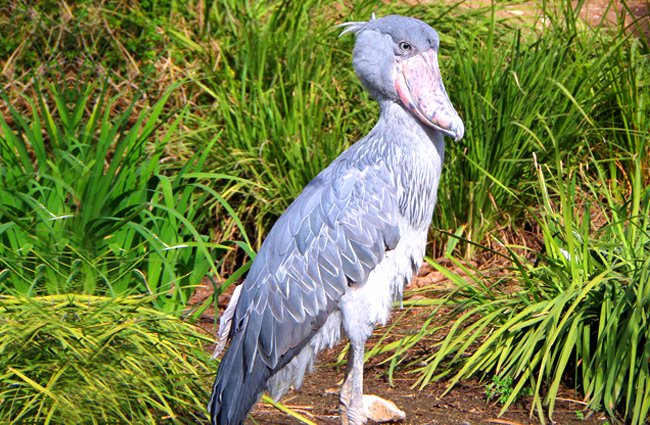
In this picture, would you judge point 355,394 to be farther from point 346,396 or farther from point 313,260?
point 313,260

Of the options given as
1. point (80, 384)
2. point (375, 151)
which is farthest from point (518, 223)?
point (80, 384)

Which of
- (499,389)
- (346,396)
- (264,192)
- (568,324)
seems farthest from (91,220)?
(568,324)

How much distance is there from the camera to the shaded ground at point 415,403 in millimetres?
4000

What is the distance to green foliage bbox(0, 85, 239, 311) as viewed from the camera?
4184mm

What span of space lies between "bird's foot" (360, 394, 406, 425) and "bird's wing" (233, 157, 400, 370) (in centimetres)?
50

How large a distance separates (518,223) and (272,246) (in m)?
2.21

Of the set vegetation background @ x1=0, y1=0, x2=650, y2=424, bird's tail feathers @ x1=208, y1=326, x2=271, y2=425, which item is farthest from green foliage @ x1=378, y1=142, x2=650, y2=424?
bird's tail feathers @ x1=208, y1=326, x2=271, y2=425

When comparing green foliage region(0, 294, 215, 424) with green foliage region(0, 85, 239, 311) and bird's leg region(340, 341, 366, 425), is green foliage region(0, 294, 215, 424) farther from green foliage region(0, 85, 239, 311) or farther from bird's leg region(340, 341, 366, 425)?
bird's leg region(340, 341, 366, 425)

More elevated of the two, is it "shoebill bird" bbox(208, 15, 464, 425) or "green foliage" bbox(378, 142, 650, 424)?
"shoebill bird" bbox(208, 15, 464, 425)

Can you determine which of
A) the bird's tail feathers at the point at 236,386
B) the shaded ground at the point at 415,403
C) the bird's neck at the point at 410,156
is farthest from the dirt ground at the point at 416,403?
the bird's neck at the point at 410,156

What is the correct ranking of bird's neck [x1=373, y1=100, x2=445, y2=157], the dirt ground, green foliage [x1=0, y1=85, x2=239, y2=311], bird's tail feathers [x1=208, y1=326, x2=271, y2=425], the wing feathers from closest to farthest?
bird's tail feathers [x1=208, y1=326, x2=271, y2=425], the wing feathers, bird's neck [x1=373, y1=100, x2=445, y2=157], the dirt ground, green foliage [x1=0, y1=85, x2=239, y2=311]

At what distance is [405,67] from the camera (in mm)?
3742

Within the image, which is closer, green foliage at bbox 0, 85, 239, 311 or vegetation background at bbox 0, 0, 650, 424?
vegetation background at bbox 0, 0, 650, 424

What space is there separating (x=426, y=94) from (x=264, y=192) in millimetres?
1982
